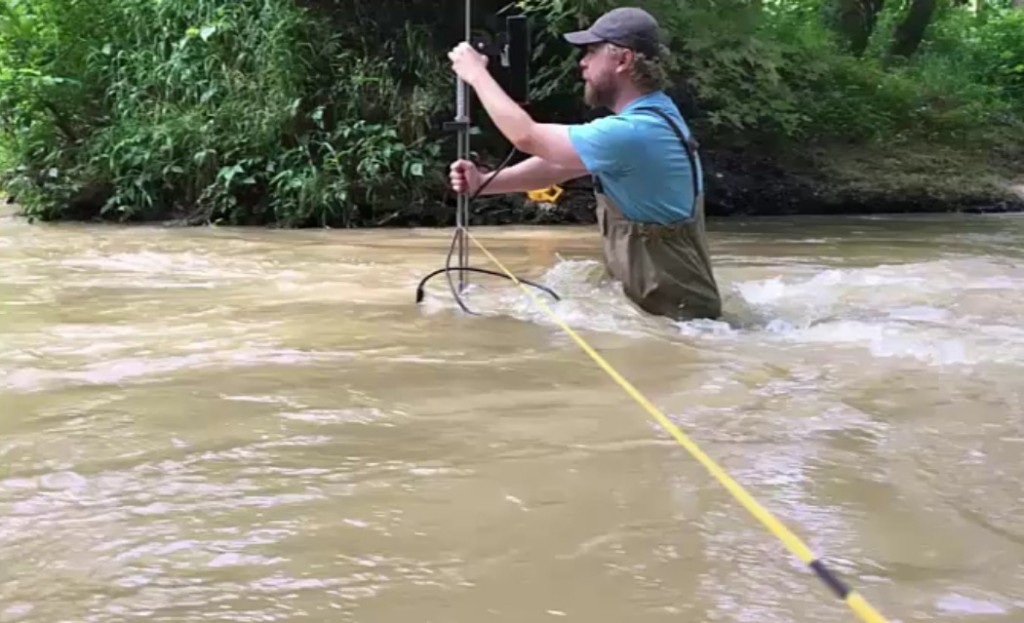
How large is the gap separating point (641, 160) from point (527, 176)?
0.74 metres

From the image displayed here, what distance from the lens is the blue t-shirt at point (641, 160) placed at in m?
3.78

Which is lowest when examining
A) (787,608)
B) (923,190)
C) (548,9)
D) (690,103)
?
(787,608)

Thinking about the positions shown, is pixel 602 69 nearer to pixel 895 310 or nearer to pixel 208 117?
pixel 895 310

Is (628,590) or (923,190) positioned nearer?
(628,590)

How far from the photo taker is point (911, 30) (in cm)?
1512

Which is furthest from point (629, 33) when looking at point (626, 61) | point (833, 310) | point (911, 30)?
point (911, 30)

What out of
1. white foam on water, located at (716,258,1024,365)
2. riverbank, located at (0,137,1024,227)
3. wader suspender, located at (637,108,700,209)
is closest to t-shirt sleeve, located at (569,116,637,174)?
wader suspender, located at (637,108,700,209)

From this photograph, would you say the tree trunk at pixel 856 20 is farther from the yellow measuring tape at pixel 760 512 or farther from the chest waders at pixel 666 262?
the yellow measuring tape at pixel 760 512

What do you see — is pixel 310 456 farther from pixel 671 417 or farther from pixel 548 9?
pixel 548 9

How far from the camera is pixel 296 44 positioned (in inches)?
373

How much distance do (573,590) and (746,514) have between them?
1.52 feet

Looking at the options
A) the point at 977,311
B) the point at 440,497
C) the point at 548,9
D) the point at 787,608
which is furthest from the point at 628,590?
the point at 548,9

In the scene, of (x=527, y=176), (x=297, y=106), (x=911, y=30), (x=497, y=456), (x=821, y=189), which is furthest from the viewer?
(x=911, y=30)

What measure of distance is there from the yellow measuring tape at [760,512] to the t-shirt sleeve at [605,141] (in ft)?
2.04
